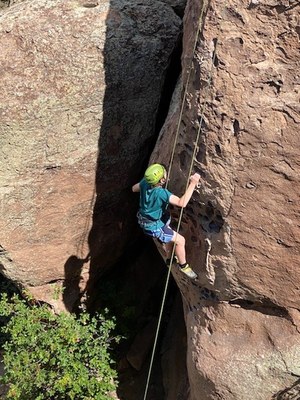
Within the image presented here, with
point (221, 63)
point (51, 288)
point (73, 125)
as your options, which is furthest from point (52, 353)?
point (221, 63)

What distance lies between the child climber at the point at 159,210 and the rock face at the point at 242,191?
0.12m

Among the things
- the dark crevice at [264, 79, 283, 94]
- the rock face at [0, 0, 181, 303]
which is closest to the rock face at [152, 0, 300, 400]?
the dark crevice at [264, 79, 283, 94]

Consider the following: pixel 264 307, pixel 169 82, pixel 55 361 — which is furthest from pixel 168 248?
pixel 169 82

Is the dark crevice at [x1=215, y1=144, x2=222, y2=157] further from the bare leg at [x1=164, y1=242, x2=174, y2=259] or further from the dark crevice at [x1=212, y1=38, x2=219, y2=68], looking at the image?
the bare leg at [x1=164, y1=242, x2=174, y2=259]

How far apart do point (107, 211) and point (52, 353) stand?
1.62 metres

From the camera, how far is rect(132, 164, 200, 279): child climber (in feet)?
14.7

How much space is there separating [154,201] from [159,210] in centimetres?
9

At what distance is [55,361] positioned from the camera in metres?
5.65

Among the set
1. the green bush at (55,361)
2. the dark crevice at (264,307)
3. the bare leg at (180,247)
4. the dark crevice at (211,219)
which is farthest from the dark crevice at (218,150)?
the green bush at (55,361)

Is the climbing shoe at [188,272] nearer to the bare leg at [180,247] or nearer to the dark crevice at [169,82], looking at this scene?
the bare leg at [180,247]

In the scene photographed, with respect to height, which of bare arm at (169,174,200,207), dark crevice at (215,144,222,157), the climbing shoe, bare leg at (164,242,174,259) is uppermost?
dark crevice at (215,144,222,157)

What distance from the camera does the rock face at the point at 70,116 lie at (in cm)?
538

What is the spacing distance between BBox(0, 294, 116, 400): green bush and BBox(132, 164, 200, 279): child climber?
168 cm

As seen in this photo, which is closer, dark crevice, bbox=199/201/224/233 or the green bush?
dark crevice, bbox=199/201/224/233
